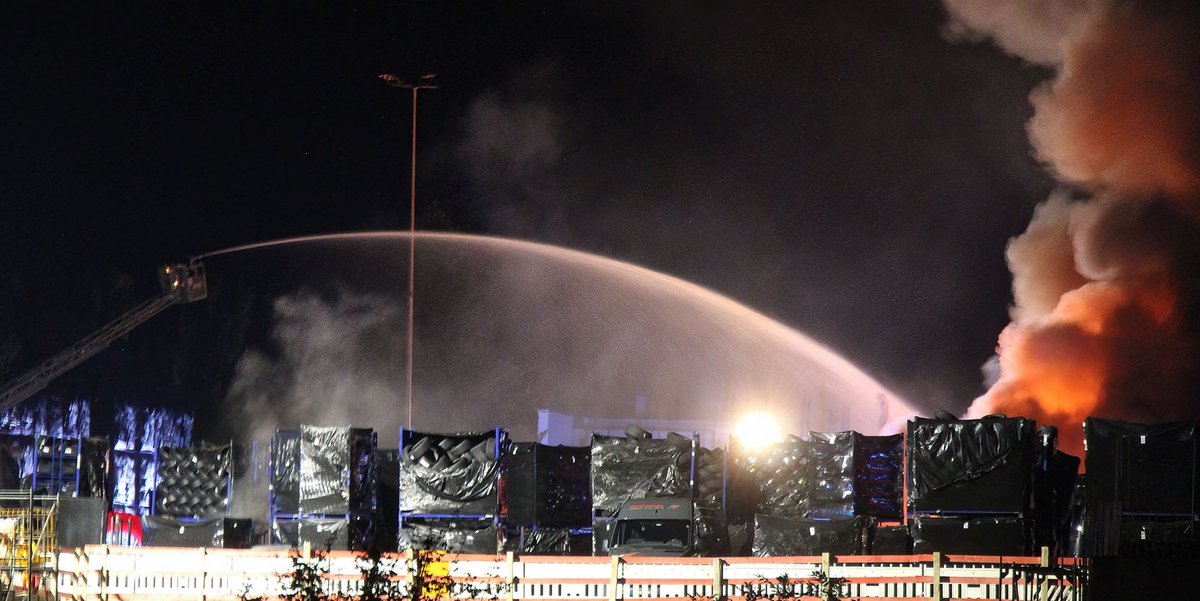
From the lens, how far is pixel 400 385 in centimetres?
6350

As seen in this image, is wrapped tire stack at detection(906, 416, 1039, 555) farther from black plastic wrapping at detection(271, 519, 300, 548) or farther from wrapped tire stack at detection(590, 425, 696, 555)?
black plastic wrapping at detection(271, 519, 300, 548)

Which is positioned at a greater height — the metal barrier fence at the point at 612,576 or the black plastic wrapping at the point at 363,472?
the black plastic wrapping at the point at 363,472

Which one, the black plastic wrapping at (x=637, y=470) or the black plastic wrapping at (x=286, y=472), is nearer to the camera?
the black plastic wrapping at (x=637, y=470)

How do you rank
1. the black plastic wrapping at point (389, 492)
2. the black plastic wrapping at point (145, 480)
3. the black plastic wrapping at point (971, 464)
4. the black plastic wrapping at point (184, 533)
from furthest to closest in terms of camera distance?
1. the black plastic wrapping at point (145, 480)
2. the black plastic wrapping at point (389, 492)
3. the black plastic wrapping at point (184, 533)
4. the black plastic wrapping at point (971, 464)

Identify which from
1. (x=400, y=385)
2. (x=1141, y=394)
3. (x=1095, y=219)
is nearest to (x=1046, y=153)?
(x=1095, y=219)

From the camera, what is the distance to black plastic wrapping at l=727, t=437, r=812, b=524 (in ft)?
78.0

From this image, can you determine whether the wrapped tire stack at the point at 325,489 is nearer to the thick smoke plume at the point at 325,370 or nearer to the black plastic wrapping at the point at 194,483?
the black plastic wrapping at the point at 194,483

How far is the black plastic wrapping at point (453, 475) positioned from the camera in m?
24.8

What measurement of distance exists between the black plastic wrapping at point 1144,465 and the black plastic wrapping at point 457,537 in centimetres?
1076

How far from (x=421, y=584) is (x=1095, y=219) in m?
45.8

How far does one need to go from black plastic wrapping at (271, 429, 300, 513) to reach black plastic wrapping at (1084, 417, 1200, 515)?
14.9m

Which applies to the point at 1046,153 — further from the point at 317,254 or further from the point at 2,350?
the point at 2,350

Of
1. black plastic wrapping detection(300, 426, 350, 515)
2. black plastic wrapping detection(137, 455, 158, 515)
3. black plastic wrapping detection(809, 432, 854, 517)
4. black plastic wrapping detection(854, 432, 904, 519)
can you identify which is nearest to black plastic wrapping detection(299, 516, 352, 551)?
black plastic wrapping detection(300, 426, 350, 515)

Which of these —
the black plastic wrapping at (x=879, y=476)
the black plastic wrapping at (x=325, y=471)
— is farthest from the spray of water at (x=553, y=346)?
the black plastic wrapping at (x=879, y=476)
